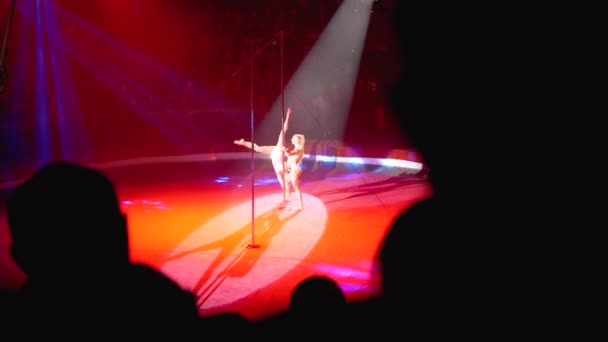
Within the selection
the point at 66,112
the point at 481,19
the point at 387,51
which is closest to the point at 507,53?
the point at 481,19

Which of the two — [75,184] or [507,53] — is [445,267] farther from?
[75,184]

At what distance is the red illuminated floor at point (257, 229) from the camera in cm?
556

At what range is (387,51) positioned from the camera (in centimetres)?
1666

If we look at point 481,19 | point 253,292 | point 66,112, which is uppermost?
point 481,19

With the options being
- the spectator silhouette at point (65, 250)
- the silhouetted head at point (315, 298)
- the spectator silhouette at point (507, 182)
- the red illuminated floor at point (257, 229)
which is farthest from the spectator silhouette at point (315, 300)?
the red illuminated floor at point (257, 229)

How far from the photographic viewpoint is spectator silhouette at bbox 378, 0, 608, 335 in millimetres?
4477

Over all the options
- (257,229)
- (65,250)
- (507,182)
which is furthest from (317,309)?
(507,182)

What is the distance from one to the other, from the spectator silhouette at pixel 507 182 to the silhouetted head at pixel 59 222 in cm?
347

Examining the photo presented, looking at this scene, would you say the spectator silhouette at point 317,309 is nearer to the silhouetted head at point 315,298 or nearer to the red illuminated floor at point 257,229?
the silhouetted head at point 315,298

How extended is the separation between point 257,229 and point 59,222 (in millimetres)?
7278

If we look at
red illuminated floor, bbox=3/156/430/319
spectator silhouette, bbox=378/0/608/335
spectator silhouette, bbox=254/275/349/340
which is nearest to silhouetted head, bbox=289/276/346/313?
spectator silhouette, bbox=254/275/349/340

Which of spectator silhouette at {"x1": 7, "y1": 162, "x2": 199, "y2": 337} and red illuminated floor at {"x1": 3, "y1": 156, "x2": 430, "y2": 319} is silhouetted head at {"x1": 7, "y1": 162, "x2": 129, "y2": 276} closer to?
spectator silhouette at {"x1": 7, "y1": 162, "x2": 199, "y2": 337}

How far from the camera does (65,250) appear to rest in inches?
36.6

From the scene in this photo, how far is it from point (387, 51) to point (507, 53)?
31.0ft
